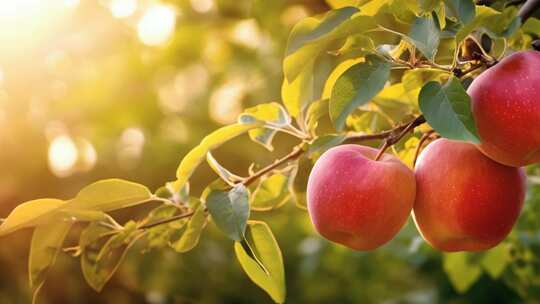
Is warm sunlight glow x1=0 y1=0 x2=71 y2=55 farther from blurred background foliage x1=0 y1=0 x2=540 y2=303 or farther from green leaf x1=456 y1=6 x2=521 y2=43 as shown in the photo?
green leaf x1=456 y1=6 x2=521 y2=43

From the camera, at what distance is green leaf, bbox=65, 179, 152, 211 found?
1.04m

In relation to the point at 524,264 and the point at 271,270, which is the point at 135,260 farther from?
the point at 271,270

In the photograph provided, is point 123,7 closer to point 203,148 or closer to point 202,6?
point 202,6

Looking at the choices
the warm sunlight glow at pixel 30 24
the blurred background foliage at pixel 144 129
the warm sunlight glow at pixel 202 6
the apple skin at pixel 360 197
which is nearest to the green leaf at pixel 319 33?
the apple skin at pixel 360 197

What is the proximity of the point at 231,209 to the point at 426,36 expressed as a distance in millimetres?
278

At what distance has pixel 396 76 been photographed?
4.74 feet

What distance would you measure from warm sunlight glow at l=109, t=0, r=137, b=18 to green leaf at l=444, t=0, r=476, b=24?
80.6 inches

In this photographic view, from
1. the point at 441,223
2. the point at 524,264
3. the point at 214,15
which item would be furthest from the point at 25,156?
the point at 441,223

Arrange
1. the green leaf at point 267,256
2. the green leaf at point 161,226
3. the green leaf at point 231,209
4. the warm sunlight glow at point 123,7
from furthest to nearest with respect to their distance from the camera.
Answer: the warm sunlight glow at point 123,7 → the green leaf at point 161,226 → the green leaf at point 267,256 → the green leaf at point 231,209

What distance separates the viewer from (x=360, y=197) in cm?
97

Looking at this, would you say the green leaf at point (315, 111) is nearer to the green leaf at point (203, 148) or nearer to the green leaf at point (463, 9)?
the green leaf at point (203, 148)

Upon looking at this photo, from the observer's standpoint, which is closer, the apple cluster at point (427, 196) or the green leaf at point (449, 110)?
the green leaf at point (449, 110)

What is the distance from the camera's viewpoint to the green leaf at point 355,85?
0.86 metres

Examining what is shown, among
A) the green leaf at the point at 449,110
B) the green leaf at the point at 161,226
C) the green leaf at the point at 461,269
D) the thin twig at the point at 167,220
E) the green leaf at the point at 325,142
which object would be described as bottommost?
the green leaf at the point at 461,269
